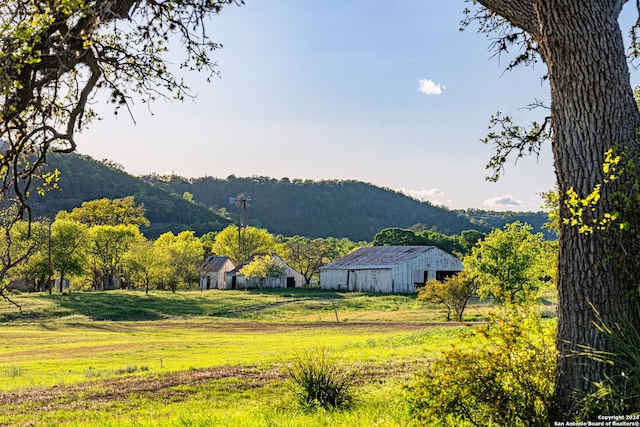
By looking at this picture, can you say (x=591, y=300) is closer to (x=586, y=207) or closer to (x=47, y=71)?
(x=586, y=207)

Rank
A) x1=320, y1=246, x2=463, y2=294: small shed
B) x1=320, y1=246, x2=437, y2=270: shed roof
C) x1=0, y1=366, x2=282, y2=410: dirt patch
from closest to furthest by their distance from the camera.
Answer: x1=0, y1=366, x2=282, y2=410: dirt patch → x1=320, y1=246, x2=463, y2=294: small shed → x1=320, y1=246, x2=437, y2=270: shed roof

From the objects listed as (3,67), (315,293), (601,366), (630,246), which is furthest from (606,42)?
(315,293)

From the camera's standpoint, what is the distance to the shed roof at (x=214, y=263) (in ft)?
313

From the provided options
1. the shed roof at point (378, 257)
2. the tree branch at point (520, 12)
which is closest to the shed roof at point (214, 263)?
the shed roof at point (378, 257)

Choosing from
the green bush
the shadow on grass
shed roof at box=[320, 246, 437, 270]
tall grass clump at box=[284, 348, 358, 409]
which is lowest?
the shadow on grass

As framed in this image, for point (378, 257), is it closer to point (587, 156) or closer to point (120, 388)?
point (120, 388)

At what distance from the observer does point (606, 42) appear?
18.4 ft

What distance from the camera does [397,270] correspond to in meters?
74.6

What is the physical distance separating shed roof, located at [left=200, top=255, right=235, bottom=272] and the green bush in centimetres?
9106

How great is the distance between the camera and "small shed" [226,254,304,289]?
3423 inches

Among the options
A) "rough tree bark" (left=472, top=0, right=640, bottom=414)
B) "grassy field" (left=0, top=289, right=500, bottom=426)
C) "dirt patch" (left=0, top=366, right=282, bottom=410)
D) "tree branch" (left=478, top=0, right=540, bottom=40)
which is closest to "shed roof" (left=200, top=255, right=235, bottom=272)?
"grassy field" (left=0, top=289, right=500, bottom=426)

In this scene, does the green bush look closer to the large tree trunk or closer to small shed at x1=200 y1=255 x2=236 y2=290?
the large tree trunk

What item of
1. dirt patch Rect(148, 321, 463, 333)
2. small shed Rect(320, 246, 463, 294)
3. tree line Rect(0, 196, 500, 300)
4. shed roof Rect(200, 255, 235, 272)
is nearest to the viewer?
dirt patch Rect(148, 321, 463, 333)

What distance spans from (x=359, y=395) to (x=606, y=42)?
6361 millimetres
